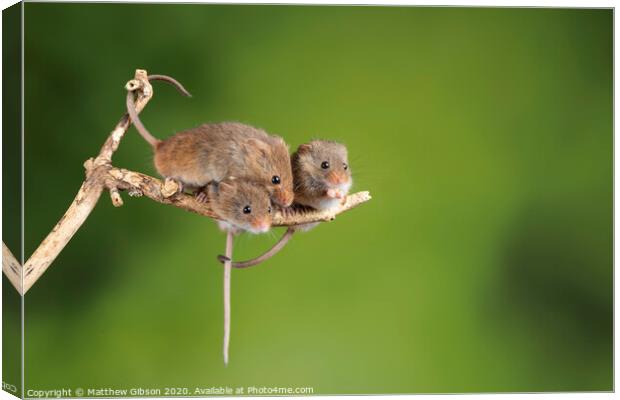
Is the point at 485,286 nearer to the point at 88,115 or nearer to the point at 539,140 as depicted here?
the point at 539,140

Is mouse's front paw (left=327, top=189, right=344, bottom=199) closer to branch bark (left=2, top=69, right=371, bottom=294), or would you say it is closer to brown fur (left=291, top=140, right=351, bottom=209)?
brown fur (left=291, top=140, right=351, bottom=209)

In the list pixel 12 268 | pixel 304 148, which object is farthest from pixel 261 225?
pixel 12 268

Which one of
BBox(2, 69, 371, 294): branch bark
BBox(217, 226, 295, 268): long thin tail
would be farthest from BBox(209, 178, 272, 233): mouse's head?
BBox(217, 226, 295, 268): long thin tail

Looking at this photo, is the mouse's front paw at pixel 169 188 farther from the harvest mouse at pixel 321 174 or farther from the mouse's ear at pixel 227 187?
the harvest mouse at pixel 321 174

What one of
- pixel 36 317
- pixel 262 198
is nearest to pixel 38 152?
pixel 36 317

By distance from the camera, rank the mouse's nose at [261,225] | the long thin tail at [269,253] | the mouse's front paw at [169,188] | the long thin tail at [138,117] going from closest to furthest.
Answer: the mouse's nose at [261,225], the mouse's front paw at [169,188], the long thin tail at [138,117], the long thin tail at [269,253]

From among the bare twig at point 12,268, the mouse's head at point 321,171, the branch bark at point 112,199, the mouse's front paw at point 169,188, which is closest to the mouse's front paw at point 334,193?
the mouse's head at point 321,171

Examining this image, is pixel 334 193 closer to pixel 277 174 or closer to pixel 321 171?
pixel 321 171
